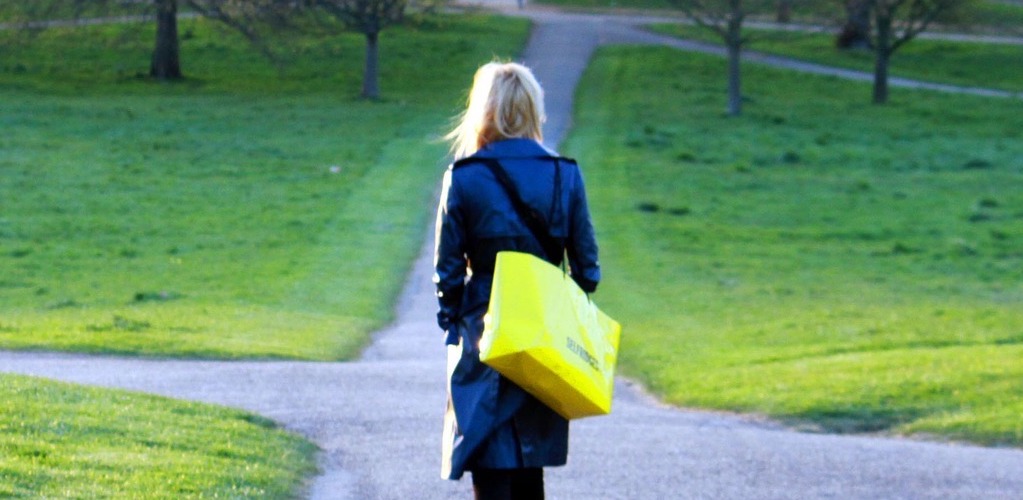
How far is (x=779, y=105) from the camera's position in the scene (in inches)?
1572

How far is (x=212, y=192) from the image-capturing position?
24.7 meters

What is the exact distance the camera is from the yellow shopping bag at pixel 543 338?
186 inches

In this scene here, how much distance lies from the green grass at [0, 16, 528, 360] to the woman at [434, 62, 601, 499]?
7.36 m

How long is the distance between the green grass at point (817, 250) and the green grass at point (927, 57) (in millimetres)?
6223

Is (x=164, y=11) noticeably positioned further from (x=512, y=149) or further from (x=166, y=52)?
(x=512, y=149)

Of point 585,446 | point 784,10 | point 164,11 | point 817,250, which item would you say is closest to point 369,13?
point 164,11

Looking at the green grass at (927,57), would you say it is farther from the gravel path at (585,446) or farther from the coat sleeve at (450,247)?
the coat sleeve at (450,247)

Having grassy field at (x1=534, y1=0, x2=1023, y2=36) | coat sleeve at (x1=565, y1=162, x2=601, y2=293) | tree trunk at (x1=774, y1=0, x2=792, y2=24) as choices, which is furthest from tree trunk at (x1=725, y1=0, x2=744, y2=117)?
coat sleeve at (x1=565, y1=162, x2=601, y2=293)

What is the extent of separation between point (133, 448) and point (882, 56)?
36.6m

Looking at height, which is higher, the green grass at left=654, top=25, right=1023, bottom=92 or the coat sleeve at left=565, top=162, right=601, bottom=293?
the coat sleeve at left=565, top=162, right=601, bottom=293

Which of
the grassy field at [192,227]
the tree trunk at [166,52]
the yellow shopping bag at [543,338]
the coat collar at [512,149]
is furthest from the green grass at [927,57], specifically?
the yellow shopping bag at [543,338]

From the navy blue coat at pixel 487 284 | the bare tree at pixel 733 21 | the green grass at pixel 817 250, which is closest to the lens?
the navy blue coat at pixel 487 284

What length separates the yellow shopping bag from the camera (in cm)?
471

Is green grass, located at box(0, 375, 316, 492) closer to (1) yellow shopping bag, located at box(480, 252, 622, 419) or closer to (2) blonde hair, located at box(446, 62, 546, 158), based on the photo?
(1) yellow shopping bag, located at box(480, 252, 622, 419)
